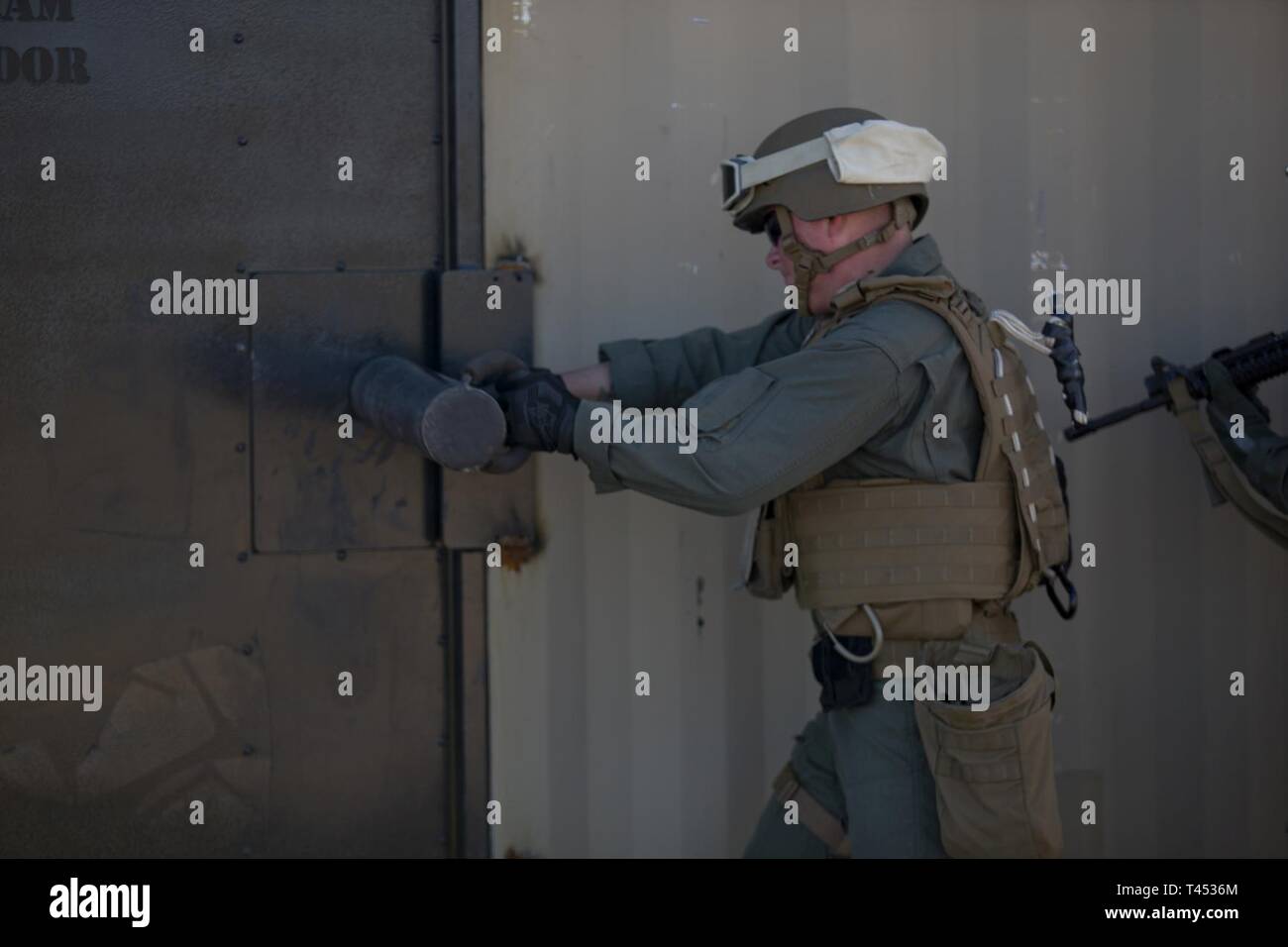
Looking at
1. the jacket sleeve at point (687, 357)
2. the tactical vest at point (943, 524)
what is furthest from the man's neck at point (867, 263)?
the jacket sleeve at point (687, 357)

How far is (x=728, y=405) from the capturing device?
102 inches

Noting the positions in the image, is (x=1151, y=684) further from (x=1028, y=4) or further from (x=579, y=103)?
(x=579, y=103)

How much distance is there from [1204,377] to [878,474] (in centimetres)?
90

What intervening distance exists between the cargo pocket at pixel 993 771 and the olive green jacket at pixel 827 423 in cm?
41

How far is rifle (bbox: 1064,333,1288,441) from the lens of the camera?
3.13 meters

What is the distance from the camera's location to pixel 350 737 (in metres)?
3.10

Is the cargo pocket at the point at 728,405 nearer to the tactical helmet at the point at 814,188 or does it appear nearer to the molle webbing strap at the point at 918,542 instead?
the molle webbing strap at the point at 918,542

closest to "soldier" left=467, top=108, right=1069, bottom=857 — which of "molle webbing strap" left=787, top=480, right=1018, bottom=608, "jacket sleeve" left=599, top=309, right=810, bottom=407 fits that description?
"molle webbing strap" left=787, top=480, right=1018, bottom=608

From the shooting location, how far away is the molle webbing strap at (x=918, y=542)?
8.74 feet

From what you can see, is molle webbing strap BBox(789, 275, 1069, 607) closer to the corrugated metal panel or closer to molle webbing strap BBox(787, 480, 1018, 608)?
molle webbing strap BBox(787, 480, 1018, 608)

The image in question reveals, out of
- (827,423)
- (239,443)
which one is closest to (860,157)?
(827,423)

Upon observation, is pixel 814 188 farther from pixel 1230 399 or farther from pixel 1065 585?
pixel 1230 399

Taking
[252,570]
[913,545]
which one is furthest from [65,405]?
[913,545]

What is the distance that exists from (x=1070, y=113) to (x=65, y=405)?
2.14m
